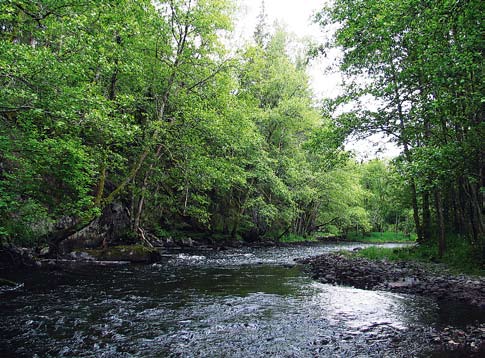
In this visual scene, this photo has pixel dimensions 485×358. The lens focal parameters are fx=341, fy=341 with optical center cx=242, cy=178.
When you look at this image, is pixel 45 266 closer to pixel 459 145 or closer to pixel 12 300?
pixel 12 300

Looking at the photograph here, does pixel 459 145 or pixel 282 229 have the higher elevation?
pixel 459 145

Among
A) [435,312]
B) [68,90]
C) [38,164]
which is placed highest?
[68,90]

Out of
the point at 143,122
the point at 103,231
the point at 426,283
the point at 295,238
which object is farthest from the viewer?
the point at 295,238

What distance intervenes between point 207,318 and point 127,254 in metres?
11.2

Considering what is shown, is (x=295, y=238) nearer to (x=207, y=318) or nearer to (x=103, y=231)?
(x=103, y=231)

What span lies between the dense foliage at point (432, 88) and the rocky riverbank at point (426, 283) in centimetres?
263

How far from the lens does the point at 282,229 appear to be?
43969mm

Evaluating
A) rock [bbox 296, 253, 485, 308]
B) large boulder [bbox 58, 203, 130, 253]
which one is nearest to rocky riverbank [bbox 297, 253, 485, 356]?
rock [bbox 296, 253, 485, 308]

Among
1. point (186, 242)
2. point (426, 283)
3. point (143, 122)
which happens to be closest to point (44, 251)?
point (143, 122)

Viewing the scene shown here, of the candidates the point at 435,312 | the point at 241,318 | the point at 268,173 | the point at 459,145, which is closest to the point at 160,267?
the point at 241,318

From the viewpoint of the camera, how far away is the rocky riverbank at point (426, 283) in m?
6.63

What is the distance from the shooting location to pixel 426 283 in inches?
466

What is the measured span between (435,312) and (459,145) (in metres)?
5.89

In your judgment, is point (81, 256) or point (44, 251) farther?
point (81, 256)
